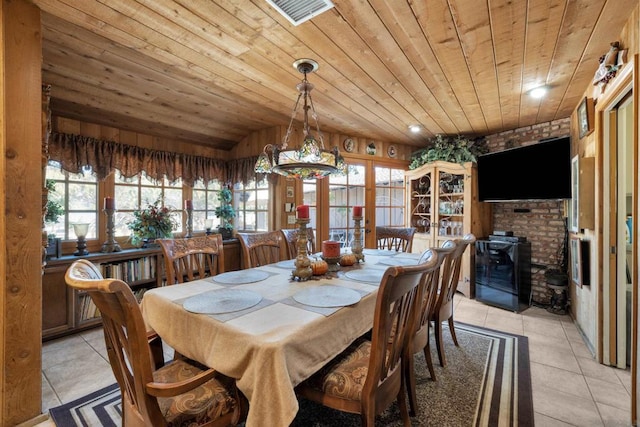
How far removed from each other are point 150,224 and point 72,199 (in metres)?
0.78

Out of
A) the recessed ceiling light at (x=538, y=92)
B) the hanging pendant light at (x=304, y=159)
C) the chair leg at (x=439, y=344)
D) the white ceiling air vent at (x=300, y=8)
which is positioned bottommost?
the chair leg at (x=439, y=344)

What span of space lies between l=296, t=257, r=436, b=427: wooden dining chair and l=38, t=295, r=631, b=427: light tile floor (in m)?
1.05

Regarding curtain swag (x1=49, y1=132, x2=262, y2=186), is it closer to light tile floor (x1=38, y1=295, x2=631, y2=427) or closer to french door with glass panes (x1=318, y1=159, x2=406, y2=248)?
french door with glass panes (x1=318, y1=159, x2=406, y2=248)

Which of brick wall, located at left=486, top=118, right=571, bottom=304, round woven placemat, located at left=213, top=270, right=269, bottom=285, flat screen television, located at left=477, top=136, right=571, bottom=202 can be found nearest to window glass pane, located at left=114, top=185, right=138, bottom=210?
round woven placemat, located at left=213, top=270, right=269, bottom=285

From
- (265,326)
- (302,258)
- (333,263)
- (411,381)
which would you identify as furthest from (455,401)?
(265,326)

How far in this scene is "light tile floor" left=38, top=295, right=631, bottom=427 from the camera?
1.68 meters

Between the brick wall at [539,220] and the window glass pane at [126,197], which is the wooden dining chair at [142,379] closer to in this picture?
the window glass pane at [126,197]

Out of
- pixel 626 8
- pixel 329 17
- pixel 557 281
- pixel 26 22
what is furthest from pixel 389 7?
pixel 557 281

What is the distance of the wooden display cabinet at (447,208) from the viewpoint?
388 centimetres

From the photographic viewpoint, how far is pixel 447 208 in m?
4.22

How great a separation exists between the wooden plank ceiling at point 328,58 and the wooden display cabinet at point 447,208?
882 millimetres

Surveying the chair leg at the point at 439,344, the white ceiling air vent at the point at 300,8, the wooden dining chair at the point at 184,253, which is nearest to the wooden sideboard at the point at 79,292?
the wooden dining chair at the point at 184,253

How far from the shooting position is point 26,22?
1.56m

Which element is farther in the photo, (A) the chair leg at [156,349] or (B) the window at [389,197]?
(B) the window at [389,197]
